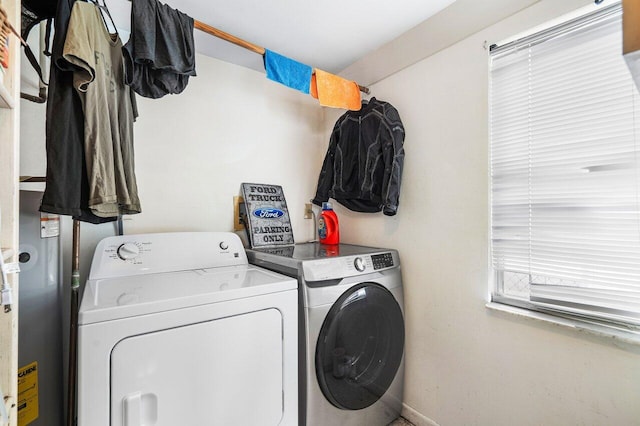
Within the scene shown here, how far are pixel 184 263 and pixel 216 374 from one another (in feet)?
2.13

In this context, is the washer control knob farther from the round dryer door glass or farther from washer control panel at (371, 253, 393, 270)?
washer control panel at (371, 253, 393, 270)

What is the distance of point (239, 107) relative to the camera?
200cm

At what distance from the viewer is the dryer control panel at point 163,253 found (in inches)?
51.6

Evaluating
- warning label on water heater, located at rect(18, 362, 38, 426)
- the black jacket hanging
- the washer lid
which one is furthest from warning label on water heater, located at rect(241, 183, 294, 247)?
warning label on water heater, located at rect(18, 362, 38, 426)

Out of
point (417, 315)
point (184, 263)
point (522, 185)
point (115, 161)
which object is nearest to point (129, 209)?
point (115, 161)

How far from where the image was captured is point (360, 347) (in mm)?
1528

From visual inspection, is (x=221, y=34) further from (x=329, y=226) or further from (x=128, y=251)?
(x=329, y=226)

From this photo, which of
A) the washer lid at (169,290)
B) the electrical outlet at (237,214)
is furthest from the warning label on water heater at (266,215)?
the washer lid at (169,290)

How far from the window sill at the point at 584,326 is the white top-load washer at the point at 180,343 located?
1013 mm

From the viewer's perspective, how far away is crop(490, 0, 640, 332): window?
3.52 feet

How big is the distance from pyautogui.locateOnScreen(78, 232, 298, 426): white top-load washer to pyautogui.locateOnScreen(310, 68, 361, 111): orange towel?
43.2 inches

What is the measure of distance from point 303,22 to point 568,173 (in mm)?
1520

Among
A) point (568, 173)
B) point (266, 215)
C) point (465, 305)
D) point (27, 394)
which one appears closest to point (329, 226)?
point (266, 215)

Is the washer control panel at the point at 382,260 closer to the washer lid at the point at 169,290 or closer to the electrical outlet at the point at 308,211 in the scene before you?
the washer lid at the point at 169,290
